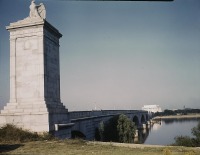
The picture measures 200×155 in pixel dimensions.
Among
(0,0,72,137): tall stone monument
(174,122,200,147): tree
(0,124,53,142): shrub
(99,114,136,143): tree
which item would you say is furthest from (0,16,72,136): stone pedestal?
(99,114,136,143): tree

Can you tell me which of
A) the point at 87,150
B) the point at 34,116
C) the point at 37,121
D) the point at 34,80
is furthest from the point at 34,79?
the point at 87,150

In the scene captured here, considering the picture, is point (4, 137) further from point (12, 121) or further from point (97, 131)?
point (97, 131)

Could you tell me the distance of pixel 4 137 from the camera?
614 inches

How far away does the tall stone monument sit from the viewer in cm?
1730

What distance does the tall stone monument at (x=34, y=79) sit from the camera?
681 inches

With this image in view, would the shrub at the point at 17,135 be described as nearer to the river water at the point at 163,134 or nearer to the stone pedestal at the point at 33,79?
the stone pedestal at the point at 33,79

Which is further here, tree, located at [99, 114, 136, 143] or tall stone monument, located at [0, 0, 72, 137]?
tree, located at [99, 114, 136, 143]

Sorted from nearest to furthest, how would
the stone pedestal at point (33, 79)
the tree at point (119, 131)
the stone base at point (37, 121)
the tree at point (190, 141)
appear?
the stone base at point (37, 121), the stone pedestal at point (33, 79), the tree at point (190, 141), the tree at point (119, 131)

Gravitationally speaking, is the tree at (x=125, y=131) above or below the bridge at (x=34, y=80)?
below

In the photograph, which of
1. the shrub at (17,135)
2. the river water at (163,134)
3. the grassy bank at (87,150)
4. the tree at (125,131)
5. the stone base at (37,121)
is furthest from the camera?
the river water at (163,134)

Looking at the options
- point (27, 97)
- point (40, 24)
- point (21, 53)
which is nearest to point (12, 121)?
point (27, 97)

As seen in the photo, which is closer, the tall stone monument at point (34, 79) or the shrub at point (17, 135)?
the shrub at point (17, 135)

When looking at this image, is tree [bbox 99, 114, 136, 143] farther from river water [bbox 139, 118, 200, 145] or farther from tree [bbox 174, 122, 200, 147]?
river water [bbox 139, 118, 200, 145]

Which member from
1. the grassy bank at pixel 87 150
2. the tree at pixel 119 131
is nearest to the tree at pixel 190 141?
the tree at pixel 119 131
